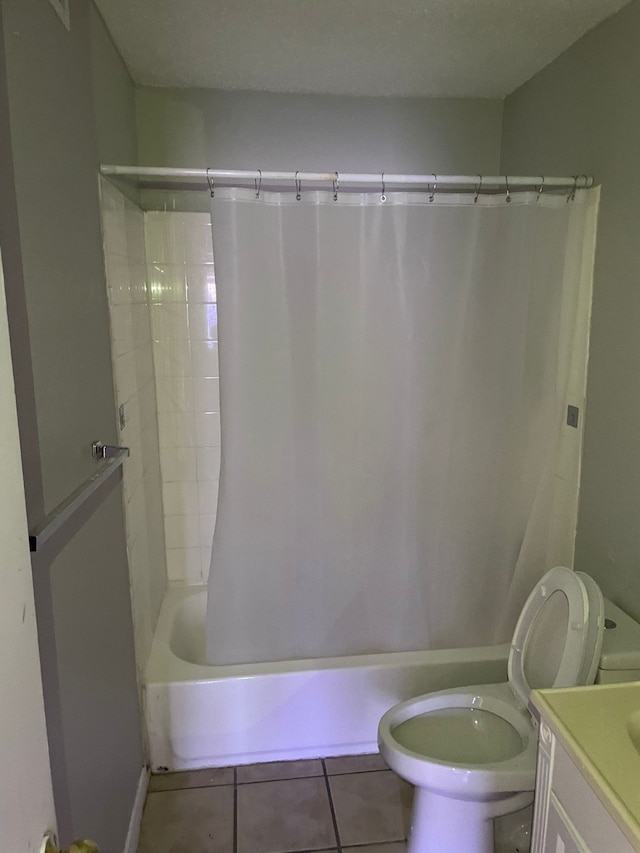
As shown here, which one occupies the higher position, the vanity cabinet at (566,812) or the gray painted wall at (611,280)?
the gray painted wall at (611,280)

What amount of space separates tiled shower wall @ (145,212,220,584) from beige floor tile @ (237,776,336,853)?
3.09 feet

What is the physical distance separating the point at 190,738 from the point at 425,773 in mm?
887

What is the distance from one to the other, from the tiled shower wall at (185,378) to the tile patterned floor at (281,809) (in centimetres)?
87

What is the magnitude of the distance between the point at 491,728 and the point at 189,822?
967 millimetres

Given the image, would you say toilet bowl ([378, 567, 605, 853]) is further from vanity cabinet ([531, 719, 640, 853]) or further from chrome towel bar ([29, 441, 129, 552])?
chrome towel bar ([29, 441, 129, 552])

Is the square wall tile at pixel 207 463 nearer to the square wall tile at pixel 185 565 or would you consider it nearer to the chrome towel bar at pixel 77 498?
the square wall tile at pixel 185 565

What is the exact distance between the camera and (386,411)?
1.98 metres

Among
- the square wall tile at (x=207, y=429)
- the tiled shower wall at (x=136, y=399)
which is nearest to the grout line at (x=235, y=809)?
the tiled shower wall at (x=136, y=399)

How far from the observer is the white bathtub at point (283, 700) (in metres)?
2.03

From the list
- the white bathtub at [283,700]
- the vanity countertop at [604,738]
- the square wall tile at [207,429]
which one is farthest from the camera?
the square wall tile at [207,429]

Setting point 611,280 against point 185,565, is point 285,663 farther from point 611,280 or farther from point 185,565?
point 611,280

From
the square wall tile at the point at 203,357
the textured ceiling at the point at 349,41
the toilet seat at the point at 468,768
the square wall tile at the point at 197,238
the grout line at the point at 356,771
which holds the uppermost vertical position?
the textured ceiling at the point at 349,41

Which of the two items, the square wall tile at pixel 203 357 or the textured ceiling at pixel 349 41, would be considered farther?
the square wall tile at pixel 203 357

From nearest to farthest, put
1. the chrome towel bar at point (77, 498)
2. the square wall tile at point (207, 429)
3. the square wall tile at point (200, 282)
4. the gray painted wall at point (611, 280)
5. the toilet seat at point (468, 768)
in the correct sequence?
the chrome towel bar at point (77, 498) → the toilet seat at point (468, 768) → the gray painted wall at point (611, 280) → the square wall tile at point (200, 282) → the square wall tile at point (207, 429)
